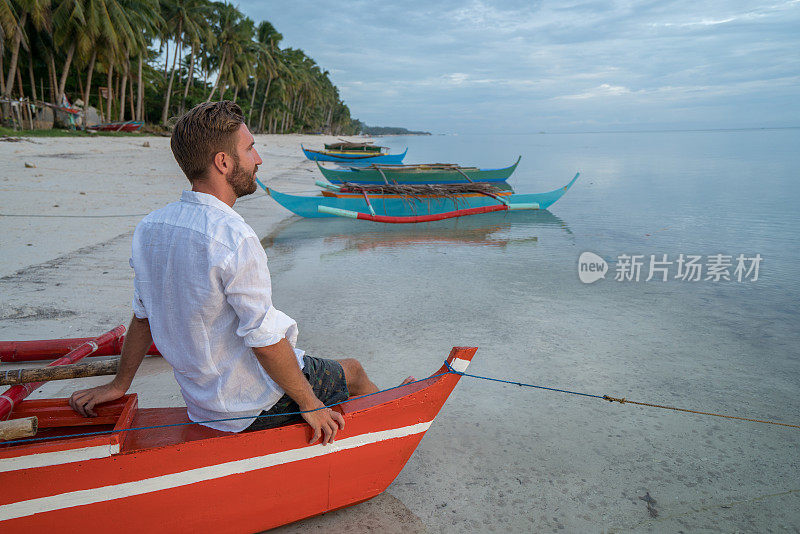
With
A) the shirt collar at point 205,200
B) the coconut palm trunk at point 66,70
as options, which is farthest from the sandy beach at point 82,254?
→ the coconut palm trunk at point 66,70

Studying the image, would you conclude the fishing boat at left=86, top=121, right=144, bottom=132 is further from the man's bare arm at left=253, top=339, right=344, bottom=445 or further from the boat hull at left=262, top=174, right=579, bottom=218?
the man's bare arm at left=253, top=339, right=344, bottom=445

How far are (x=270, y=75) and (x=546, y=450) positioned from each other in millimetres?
48081

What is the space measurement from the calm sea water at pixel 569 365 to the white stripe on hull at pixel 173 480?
2.14ft

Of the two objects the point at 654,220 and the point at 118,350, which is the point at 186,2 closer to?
the point at 654,220

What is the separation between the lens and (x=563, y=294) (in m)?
5.92

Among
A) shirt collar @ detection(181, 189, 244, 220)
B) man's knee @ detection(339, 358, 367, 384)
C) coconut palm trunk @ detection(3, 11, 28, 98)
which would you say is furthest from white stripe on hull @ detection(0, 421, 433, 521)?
coconut palm trunk @ detection(3, 11, 28, 98)

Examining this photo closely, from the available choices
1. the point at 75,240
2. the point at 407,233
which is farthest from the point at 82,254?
the point at 407,233

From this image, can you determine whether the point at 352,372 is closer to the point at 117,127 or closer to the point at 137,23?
the point at 117,127

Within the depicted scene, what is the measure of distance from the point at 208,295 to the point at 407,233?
832 centimetres

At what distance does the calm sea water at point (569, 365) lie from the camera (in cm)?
252

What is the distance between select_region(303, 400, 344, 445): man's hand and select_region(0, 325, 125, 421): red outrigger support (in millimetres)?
1153

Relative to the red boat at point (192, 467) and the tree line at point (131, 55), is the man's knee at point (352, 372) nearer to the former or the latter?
the red boat at point (192, 467)

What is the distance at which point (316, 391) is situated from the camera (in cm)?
199

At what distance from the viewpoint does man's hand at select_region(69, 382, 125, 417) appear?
Result: 189 cm
